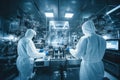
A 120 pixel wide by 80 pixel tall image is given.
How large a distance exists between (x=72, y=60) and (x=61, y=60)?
367 millimetres

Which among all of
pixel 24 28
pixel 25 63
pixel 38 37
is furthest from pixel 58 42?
pixel 25 63

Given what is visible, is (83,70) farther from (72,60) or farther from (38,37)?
(38,37)

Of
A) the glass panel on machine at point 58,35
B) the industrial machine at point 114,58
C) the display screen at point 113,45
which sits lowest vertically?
the industrial machine at point 114,58

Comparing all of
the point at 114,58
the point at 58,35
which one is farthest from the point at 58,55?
the point at 114,58

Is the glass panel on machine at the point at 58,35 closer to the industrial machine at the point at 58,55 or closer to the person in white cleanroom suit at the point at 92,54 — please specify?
the industrial machine at the point at 58,55

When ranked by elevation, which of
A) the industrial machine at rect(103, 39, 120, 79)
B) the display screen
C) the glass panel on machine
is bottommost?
the industrial machine at rect(103, 39, 120, 79)

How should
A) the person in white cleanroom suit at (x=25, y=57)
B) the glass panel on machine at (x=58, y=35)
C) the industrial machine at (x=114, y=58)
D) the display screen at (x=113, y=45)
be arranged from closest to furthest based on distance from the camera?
the person in white cleanroom suit at (x=25, y=57) < the industrial machine at (x=114, y=58) < the display screen at (x=113, y=45) < the glass panel on machine at (x=58, y=35)

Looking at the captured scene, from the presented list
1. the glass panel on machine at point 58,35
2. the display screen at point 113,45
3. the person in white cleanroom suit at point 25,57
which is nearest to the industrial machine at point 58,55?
the glass panel on machine at point 58,35

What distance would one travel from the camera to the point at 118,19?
14.0 feet

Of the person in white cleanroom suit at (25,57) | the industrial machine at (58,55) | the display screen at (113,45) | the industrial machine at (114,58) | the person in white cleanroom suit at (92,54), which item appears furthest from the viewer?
the display screen at (113,45)

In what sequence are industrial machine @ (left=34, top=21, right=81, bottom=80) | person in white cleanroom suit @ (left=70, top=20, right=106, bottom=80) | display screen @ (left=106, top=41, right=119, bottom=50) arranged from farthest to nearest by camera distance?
display screen @ (left=106, top=41, right=119, bottom=50), industrial machine @ (left=34, top=21, right=81, bottom=80), person in white cleanroom suit @ (left=70, top=20, right=106, bottom=80)

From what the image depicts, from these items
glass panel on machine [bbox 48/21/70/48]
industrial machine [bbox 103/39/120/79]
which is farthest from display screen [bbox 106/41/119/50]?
glass panel on machine [bbox 48/21/70/48]

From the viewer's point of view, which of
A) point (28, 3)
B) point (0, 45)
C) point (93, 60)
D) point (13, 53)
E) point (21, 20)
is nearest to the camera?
point (93, 60)

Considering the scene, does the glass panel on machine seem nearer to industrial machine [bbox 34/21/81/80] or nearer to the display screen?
→ industrial machine [bbox 34/21/81/80]
